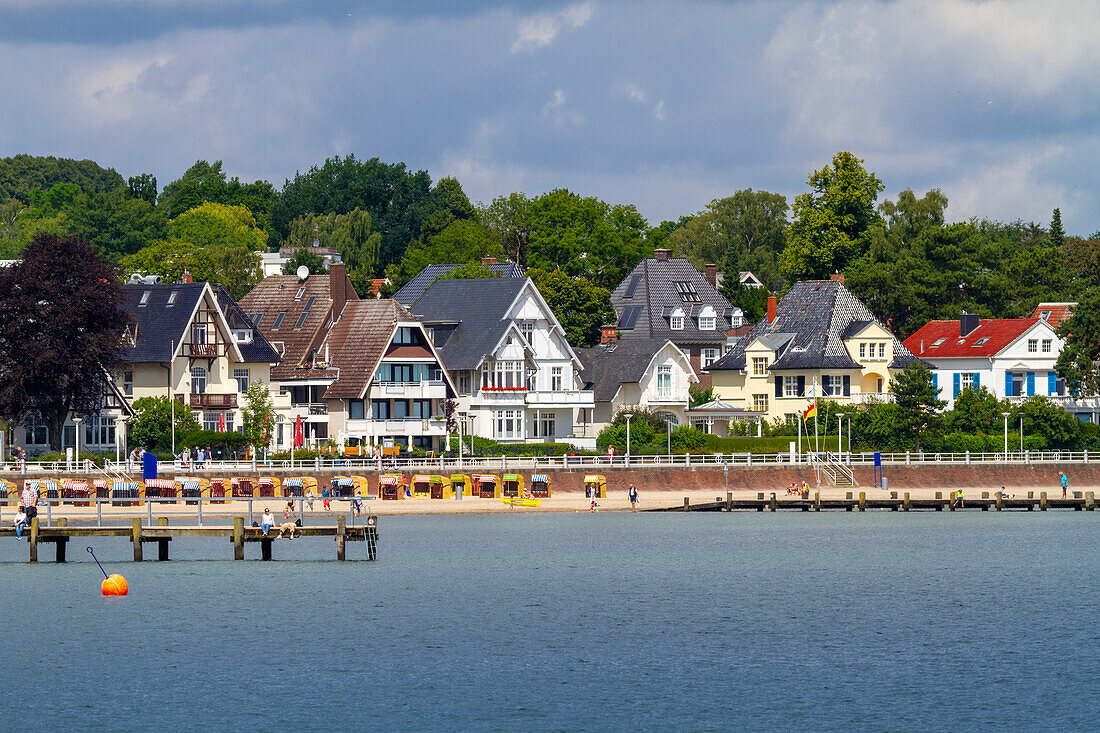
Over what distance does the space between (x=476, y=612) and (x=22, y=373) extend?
4096cm

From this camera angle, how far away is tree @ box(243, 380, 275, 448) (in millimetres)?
102812

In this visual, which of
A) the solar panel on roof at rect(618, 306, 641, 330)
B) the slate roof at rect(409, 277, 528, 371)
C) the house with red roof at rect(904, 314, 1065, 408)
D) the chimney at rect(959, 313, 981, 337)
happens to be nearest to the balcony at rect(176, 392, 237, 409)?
the slate roof at rect(409, 277, 528, 371)

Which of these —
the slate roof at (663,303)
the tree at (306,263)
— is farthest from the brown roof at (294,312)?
the tree at (306,263)

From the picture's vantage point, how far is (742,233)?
605ft

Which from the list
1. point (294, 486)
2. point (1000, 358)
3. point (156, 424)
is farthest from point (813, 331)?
point (294, 486)

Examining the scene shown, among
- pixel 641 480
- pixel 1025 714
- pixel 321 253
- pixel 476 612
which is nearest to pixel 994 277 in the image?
pixel 641 480

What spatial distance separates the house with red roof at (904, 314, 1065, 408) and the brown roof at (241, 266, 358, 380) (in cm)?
4116

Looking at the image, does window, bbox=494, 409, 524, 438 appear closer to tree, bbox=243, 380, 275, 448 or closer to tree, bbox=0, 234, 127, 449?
tree, bbox=243, 380, 275, 448

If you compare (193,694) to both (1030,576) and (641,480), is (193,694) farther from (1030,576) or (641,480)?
(641,480)

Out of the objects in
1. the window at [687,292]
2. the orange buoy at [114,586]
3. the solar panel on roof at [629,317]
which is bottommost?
the orange buoy at [114,586]

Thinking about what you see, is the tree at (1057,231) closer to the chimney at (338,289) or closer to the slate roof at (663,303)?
the slate roof at (663,303)

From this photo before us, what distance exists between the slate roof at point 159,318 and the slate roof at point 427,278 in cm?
2146

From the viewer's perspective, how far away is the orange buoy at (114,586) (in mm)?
63156

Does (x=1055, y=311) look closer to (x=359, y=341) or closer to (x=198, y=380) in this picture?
(x=359, y=341)
